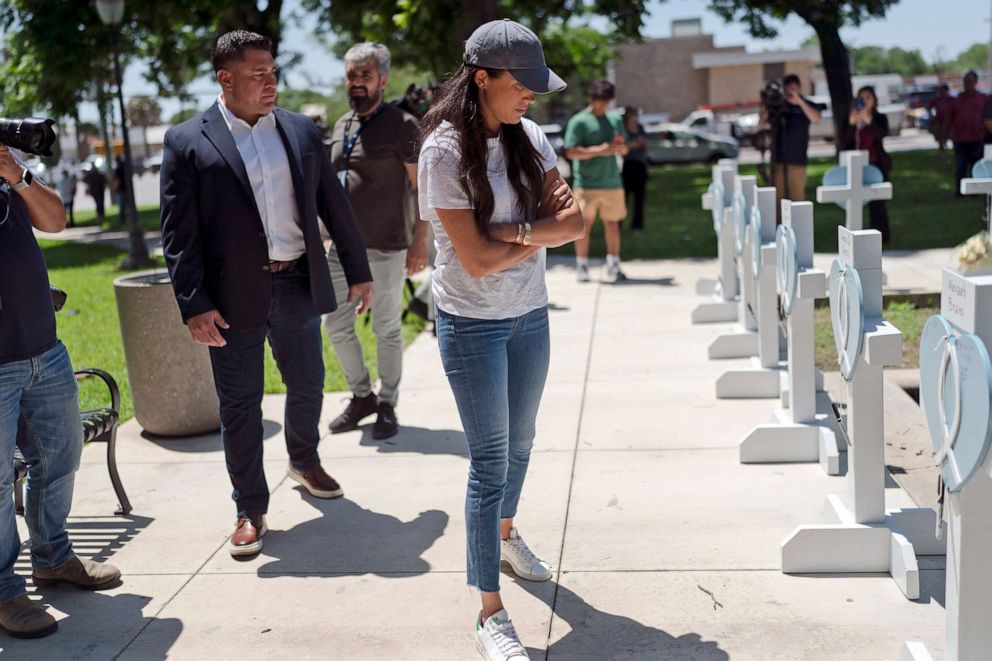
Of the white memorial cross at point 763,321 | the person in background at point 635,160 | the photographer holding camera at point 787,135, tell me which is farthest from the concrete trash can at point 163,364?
the person in background at point 635,160

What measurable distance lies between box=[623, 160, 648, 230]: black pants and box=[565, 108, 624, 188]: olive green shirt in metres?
4.00

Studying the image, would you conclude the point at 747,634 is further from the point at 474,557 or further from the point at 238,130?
the point at 238,130

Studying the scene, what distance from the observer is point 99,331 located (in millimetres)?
10758

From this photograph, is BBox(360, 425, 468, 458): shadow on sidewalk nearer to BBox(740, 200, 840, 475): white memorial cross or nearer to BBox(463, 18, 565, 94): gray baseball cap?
BBox(740, 200, 840, 475): white memorial cross

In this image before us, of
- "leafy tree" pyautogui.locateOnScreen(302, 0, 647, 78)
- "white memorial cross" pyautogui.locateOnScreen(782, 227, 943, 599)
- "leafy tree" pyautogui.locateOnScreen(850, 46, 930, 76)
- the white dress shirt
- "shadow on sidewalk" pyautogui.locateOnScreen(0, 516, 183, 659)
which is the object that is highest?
"leafy tree" pyautogui.locateOnScreen(850, 46, 930, 76)

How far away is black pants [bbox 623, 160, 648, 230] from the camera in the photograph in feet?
49.6

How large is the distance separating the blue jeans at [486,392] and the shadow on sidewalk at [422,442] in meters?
2.26

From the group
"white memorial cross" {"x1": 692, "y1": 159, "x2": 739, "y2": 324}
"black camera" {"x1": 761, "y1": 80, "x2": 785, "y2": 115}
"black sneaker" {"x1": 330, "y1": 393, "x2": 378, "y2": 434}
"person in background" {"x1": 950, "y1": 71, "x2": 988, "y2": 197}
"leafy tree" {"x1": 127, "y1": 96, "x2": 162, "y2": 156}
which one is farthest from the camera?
"leafy tree" {"x1": 127, "y1": 96, "x2": 162, "y2": 156}

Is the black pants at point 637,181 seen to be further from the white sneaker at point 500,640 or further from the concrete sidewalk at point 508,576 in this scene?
the white sneaker at point 500,640

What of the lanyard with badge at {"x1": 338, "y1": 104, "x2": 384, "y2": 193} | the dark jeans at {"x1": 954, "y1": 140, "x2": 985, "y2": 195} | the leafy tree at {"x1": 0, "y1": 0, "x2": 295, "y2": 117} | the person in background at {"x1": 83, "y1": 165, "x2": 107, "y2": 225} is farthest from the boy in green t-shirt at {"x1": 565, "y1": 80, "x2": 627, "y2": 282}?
the person in background at {"x1": 83, "y1": 165, "x2": 107, "y2": 225}

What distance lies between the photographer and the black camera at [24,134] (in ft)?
11.9

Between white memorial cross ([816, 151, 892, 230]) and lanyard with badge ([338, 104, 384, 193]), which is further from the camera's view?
white memorial cross ([816, 151, 892, 230])

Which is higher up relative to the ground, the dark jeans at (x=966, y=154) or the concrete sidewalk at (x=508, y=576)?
the dark jeans at (x=966, y=154)

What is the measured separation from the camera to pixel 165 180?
4.46 meters
